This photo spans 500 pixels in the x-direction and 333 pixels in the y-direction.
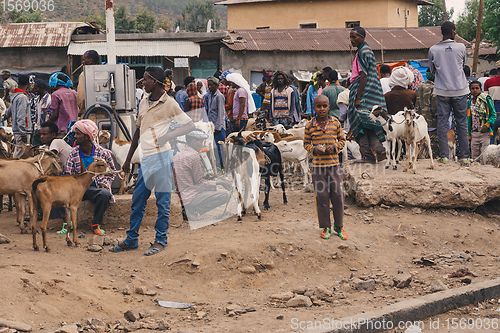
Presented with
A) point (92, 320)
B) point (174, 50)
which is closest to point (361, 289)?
point (92, 320)

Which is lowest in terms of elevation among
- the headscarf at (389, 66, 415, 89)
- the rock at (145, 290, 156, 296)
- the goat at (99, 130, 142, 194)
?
the rock at (145, 290, 156, 296)

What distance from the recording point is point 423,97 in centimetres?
1027

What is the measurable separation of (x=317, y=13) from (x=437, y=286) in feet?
96.2

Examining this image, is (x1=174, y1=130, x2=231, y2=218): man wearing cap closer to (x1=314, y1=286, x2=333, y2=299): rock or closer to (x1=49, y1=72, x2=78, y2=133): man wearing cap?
(x1=49, y1=72, x2=78, y2=133): man wearing cap

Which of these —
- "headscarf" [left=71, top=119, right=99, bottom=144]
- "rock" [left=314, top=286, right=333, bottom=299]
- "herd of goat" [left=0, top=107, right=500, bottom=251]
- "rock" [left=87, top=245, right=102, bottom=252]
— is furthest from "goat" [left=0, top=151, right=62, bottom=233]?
"rock" [left=314, top=286, right=333, bottom=299]

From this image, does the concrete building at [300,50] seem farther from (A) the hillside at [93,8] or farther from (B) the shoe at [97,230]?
(A) the hillside at [93,8]

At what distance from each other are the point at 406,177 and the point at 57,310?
5.59 metres

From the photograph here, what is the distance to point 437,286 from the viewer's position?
5324mm

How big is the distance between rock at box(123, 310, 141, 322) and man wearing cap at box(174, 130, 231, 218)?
11.1 feet

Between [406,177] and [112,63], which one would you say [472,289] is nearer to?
[406,177]

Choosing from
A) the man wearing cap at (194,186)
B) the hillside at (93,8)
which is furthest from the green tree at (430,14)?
the man wearing cap at (194,186)

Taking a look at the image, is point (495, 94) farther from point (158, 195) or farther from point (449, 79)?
point (158, 195)

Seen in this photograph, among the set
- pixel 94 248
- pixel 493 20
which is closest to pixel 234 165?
pixel 94 248

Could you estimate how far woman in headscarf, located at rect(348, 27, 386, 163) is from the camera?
7.75 m
